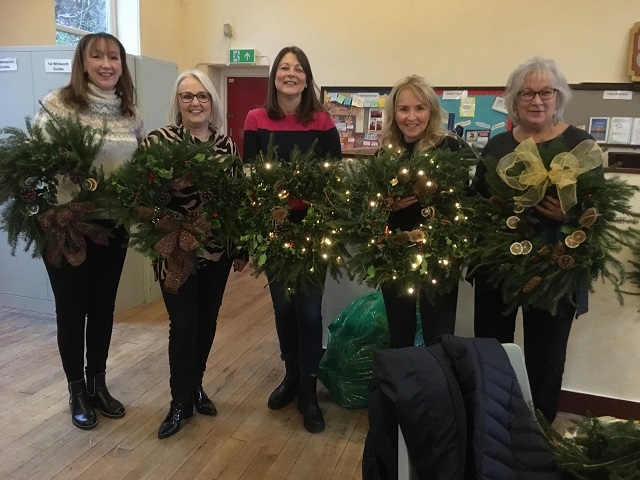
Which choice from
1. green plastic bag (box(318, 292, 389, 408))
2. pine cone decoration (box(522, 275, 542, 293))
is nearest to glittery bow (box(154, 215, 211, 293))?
green plastic bag (box(318, 292, 389, 408))

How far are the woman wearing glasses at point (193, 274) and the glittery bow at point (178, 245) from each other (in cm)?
7

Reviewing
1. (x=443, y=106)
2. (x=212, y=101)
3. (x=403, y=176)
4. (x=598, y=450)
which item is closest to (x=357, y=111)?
(x=443, y=106)

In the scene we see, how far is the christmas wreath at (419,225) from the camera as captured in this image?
183 centimetres

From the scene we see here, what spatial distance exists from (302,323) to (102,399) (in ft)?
3.17

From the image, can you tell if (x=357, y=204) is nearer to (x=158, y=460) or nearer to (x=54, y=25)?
(x=158, y=460)

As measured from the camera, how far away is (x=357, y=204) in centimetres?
188

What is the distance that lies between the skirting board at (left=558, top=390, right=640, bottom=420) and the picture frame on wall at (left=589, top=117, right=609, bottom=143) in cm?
307

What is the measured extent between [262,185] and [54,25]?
133 inches

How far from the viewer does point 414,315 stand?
2.13m

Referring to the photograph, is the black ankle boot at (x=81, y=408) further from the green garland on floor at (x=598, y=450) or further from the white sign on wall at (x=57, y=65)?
the white sign on wall at (x=57, y=65)

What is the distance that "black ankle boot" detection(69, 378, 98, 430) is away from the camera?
230 cm

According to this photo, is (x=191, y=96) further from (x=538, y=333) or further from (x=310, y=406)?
(x=538, y=333)

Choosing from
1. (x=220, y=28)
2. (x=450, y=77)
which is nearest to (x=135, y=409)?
(x=450, y=77)

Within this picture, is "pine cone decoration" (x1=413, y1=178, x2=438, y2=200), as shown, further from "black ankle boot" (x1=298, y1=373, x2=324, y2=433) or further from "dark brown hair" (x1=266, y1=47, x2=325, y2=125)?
"black ankle boot" (x1=298, y1=373, x2=324, y2=433)
